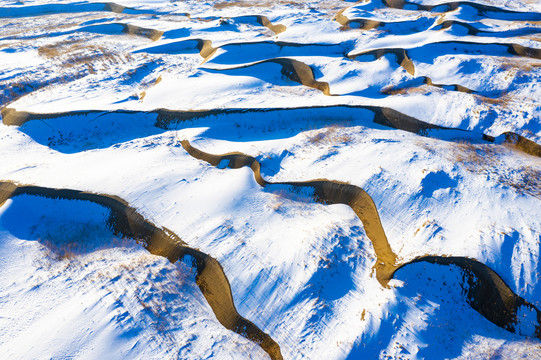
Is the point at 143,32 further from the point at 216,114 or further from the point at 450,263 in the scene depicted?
the point at 450,263

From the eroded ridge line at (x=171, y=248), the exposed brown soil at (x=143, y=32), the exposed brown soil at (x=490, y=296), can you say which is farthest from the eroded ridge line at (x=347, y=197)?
the exposed brown soil at (x=143, y=32)

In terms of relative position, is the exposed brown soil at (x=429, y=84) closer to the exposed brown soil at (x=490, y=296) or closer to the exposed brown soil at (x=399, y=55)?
the exposed brown soil at (x=399, y=55)

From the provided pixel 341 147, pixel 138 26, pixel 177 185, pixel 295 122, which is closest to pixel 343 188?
pixel 341 147

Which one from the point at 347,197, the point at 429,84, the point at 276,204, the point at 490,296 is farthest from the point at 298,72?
the point at 490,296

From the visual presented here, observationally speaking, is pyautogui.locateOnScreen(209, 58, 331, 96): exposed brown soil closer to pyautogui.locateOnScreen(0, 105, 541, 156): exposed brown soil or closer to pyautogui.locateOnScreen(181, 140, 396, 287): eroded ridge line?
pyautogui.locateOnScreen(0, 105, 541, 156): exposed brown soil

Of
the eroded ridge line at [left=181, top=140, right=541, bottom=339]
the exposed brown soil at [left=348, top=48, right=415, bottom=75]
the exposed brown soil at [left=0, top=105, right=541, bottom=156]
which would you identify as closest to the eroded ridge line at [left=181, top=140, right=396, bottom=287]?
the eroded ridge line at [left=181, top=140, right=541, bottom=339]

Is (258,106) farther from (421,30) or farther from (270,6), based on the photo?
(270,6)
